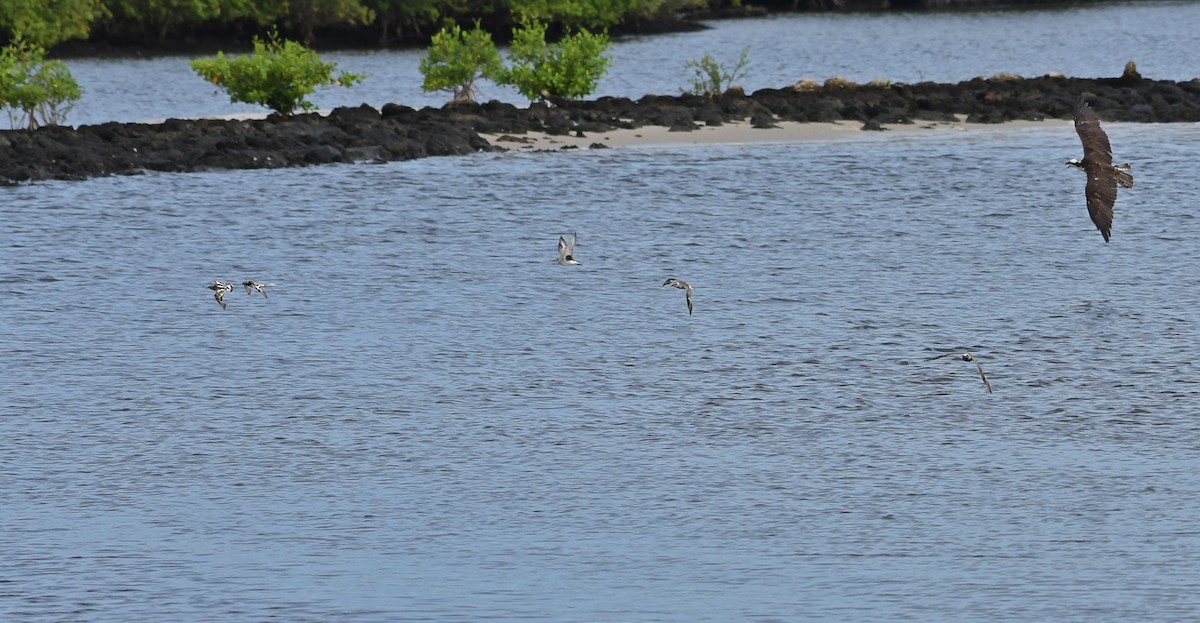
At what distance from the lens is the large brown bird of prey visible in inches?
701

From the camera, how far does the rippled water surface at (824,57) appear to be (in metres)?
62.2

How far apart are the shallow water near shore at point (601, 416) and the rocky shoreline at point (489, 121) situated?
6659 millimetres

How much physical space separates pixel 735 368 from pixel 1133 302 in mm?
6549

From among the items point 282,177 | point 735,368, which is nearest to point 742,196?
point 282,177

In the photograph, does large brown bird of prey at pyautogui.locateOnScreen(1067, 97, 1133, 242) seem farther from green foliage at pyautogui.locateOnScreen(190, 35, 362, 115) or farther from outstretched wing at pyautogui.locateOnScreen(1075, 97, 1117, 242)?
green foliage at pyautogui.locateOnScreen(190, 35, 362, 115)

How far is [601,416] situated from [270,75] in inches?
1176

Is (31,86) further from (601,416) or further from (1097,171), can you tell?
(1097,171)

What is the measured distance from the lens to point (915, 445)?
16.5m

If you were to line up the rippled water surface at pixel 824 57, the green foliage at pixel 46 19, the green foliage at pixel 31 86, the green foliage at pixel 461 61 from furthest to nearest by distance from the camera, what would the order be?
the green foliage at pixel 46 19 → the rippled water surface at pixel 824 57 → the green foliage at pixel 461 61 → the green foliage at pixel 31 86

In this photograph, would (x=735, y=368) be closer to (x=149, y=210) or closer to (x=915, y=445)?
(x=915, y=445)

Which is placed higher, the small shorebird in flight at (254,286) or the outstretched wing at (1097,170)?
the outstretched wing at (1097,170)

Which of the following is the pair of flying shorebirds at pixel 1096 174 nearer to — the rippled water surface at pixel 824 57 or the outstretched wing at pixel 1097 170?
the outstretched wing at pixel 1097 170

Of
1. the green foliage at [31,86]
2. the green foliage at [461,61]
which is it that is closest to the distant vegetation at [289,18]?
the green foliage at [461,61]

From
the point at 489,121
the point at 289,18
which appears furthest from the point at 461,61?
the point at 289,18
